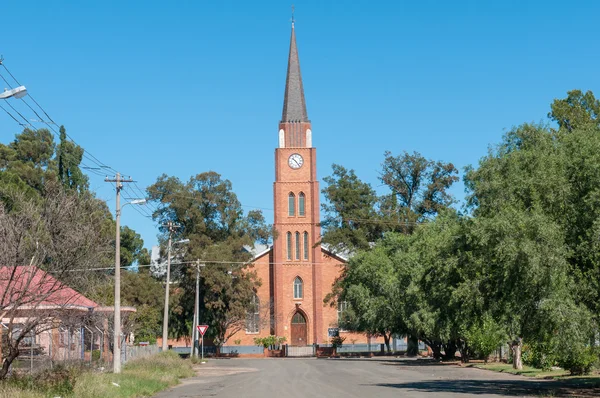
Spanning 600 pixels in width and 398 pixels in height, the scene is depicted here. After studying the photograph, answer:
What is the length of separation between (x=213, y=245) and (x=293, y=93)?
20.2 m

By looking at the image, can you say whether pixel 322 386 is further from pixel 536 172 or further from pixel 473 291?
pixel 536 172

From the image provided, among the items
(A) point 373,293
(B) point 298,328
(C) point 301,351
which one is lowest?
(C) point 301,351

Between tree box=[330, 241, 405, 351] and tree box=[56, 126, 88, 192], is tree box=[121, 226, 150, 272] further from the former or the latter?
tree box=[330, 241, 405, 351]

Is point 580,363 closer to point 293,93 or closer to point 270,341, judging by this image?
point 270,341

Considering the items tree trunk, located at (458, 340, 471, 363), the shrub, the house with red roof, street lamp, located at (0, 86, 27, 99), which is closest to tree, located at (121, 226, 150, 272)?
the shrub

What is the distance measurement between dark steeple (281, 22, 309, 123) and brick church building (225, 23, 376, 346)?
1.30 ft

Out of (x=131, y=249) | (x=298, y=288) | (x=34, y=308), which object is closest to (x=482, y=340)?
(x=34, y=308)

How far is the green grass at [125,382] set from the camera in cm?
2085

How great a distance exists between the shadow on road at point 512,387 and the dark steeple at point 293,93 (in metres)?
55.9

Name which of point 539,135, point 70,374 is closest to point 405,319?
point 539,135

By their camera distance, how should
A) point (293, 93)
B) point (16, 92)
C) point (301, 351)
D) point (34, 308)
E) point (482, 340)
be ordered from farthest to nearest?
point (293, 93) → point (301, 351) → point (482, 340) → point (34, 308) → point (16, 92)

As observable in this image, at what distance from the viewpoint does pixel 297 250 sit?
83750 millimetres

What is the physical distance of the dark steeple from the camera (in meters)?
85.3

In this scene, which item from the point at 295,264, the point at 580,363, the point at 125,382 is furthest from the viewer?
the point at 295,264
